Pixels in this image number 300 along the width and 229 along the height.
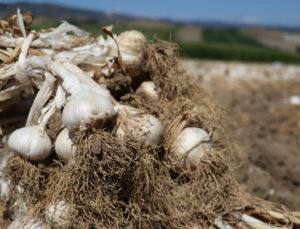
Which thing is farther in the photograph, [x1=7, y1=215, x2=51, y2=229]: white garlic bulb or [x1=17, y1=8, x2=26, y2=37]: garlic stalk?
[x1=17, y1=8, x2=26, y2=37]: garlic stalk

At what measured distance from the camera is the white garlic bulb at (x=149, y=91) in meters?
2.02

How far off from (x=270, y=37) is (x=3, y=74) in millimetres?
46481

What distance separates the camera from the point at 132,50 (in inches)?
75.7

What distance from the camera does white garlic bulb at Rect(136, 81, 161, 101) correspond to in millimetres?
2018

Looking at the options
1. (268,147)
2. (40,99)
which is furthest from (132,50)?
(268,147)

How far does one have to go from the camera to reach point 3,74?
5.90 ft

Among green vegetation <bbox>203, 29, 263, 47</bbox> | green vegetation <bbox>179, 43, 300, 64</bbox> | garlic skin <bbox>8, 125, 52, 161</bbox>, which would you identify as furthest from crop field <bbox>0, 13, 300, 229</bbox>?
green vegetation <bbox>203, 29, 263, 47</bbox>

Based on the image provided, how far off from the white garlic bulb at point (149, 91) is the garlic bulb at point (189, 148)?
1.14 feet

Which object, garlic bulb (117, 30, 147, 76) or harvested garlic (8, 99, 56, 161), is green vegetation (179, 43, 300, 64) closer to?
garlic bulb (117, 30, 147, 76)

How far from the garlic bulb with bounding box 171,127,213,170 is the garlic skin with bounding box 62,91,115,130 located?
466 mm

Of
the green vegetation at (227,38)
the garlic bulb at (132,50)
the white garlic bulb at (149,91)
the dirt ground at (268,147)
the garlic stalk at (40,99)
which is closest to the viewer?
the garlic stalk at (40,99)

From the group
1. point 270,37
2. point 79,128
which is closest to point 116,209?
point 79,128

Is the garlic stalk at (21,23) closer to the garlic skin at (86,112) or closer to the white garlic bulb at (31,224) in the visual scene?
the garlic skin at (86,112)

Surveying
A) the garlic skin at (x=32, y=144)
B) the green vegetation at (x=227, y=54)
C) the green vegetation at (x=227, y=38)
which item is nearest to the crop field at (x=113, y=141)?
the garlic skin at (x=32, y=144)
